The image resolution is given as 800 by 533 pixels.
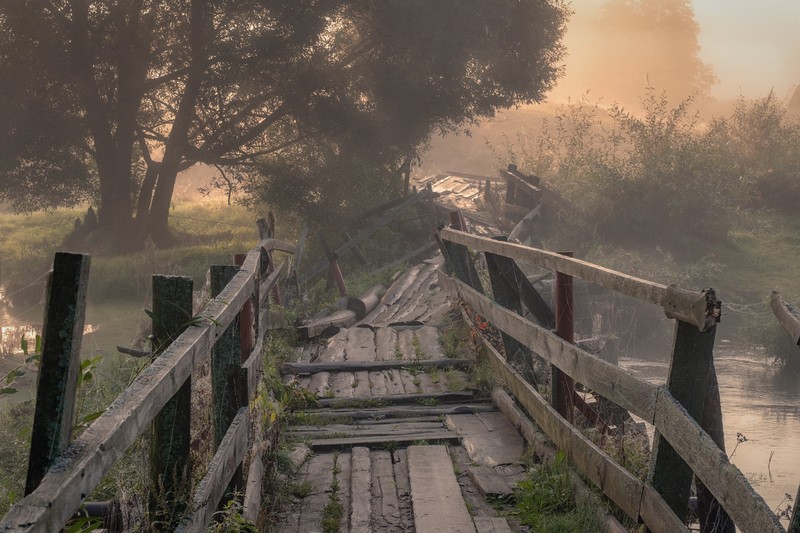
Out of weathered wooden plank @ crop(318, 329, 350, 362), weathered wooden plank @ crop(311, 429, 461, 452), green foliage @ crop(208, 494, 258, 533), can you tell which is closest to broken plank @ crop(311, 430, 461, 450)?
weathered wooden plank @ crop(311, 429, 461, 452)

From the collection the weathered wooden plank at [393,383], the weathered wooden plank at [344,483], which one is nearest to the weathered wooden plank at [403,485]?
Result: the weathered wooden plank at [344,483]

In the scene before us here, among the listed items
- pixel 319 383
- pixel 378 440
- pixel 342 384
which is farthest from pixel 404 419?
pixel 319 383

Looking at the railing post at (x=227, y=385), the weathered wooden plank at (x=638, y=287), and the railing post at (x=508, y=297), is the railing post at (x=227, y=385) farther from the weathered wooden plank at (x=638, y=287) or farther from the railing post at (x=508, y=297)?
the railing post at (x=508, y=297)

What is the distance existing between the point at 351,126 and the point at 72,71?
23.0ft

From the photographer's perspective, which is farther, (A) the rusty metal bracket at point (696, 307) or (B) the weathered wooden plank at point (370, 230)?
(B) the weathered wooden plank at point (370, 230)

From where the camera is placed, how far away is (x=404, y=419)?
681 cm

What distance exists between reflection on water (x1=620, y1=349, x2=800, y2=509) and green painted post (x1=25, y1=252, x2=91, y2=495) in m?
7.97

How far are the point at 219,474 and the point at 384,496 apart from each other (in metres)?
1.56

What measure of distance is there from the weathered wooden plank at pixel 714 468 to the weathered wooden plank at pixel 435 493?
A: 138cm

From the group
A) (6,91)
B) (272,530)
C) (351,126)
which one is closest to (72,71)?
(6,91)

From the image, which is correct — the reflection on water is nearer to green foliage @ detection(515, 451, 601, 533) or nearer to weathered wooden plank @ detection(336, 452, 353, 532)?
green foliage @ detection(515, 451, 601, 533)

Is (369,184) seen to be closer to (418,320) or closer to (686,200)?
(686,200)

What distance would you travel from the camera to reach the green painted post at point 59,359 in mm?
2073

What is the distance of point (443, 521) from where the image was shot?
462 centimetres
